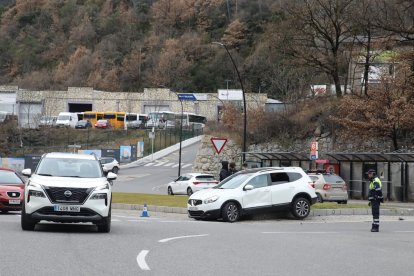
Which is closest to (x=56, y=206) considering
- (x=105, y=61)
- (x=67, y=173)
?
A: (x=67, y=173)

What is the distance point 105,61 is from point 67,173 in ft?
424

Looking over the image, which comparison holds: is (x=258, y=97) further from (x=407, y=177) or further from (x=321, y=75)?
(x=407, y=177)

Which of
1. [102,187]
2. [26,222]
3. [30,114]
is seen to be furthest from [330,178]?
[30,114]

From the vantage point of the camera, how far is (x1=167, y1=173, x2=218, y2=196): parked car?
149 ft

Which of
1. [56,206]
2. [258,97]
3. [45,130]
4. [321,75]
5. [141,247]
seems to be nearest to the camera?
[141,247]

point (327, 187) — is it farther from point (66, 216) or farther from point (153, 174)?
point (153, 174)

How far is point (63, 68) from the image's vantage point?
148m

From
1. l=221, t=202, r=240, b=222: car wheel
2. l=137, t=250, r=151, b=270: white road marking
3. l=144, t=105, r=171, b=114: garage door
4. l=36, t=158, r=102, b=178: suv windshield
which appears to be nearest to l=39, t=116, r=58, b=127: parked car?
l=144, t=105, r=171, b=114: garage door

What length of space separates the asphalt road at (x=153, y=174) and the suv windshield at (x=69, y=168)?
32135 mm

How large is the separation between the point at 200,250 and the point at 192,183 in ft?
102

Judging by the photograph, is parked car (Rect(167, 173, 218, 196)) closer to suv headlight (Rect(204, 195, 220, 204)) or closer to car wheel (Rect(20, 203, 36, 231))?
suv headlight (Rect(204, 195, 220, 204))

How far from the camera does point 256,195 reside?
2419cm

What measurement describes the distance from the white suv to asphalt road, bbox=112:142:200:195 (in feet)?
85.6

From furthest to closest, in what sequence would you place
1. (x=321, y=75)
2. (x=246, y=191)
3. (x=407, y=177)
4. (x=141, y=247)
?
(x=321, y=75), (x=407, y=177), (x=246, y=191), (x=141, y=247)
